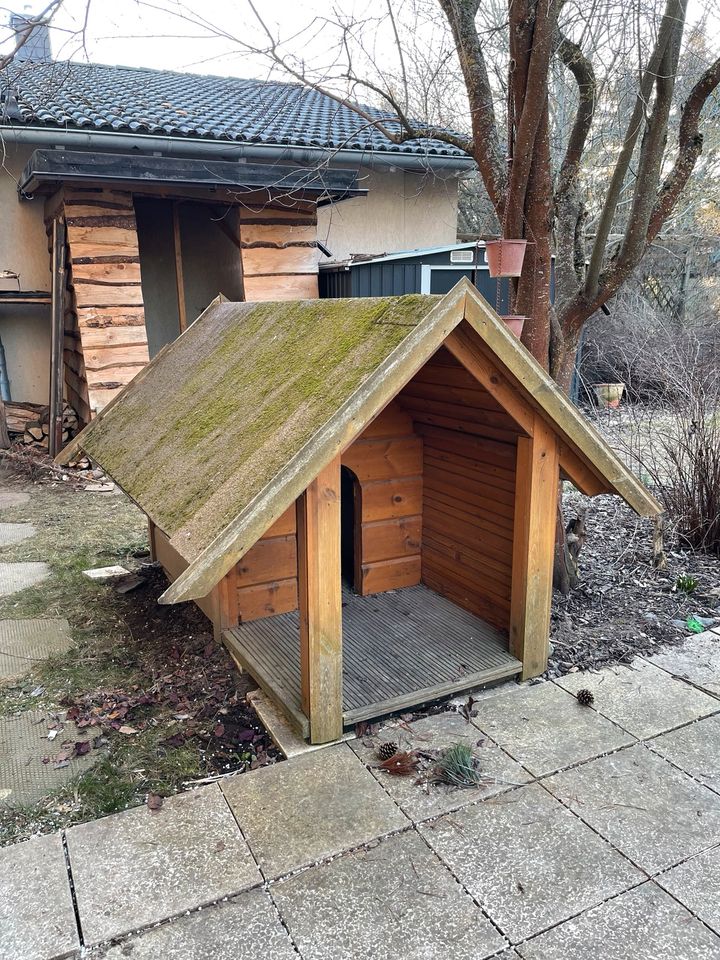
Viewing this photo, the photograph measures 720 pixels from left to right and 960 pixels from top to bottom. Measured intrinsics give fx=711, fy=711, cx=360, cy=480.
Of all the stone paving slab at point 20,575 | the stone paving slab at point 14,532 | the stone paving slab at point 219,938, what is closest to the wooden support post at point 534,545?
the stone paving slab at point 219,938

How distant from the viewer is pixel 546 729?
347cm

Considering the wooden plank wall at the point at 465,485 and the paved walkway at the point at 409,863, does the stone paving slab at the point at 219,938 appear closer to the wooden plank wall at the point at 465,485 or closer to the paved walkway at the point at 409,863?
the paved walkway at the point at 409,863

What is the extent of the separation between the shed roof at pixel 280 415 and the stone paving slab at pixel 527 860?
1408 mm

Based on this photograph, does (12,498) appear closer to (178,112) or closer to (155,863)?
(178,112)

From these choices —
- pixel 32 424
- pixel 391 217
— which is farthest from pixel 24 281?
pixel 391 217

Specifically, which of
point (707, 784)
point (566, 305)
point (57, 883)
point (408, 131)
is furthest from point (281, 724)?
point (408, 131)

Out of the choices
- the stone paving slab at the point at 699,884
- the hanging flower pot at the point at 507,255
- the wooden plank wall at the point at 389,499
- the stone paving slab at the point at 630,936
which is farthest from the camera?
the wooden plank wall at the point at 389,499

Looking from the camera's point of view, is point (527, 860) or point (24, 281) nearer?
point (527, 860)

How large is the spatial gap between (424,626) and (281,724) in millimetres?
1216

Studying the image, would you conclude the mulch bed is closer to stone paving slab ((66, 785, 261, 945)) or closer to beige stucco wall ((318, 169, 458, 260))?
stone paving slab ((66, 785, 261, 945))

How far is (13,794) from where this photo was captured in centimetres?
311

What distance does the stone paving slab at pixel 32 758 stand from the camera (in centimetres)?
314

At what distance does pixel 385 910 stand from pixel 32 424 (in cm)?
902

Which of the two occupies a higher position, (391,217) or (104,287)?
(391,217)
